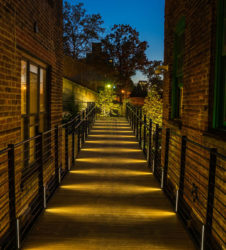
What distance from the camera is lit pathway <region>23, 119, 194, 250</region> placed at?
3189mm

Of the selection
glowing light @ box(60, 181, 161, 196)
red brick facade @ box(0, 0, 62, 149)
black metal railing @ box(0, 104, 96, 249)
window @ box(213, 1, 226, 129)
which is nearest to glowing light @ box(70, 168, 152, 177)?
black metal railing @ box(0, 104, 96, 249)

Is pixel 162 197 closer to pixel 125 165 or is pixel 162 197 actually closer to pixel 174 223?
pixel 174 223

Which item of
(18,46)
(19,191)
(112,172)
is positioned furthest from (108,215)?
(18,46)

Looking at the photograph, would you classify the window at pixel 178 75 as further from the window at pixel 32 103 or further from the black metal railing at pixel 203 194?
the window at pixel 32 103

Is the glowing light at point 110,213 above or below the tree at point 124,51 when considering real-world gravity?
below

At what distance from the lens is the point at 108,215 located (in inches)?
154

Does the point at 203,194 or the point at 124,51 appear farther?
the point at 124,51

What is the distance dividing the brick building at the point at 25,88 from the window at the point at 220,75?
274 cm

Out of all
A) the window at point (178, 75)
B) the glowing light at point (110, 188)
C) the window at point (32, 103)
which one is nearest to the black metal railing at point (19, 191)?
the window at point (32, 103)

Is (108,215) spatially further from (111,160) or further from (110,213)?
(111,160)

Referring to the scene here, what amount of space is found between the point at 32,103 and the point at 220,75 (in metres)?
3.60

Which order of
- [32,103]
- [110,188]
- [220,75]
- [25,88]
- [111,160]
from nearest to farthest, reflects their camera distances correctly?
[220,75] < [25,88] < [110,188] < [32,103] < [111,160]

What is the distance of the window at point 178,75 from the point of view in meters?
5.79

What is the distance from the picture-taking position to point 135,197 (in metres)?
4.65
